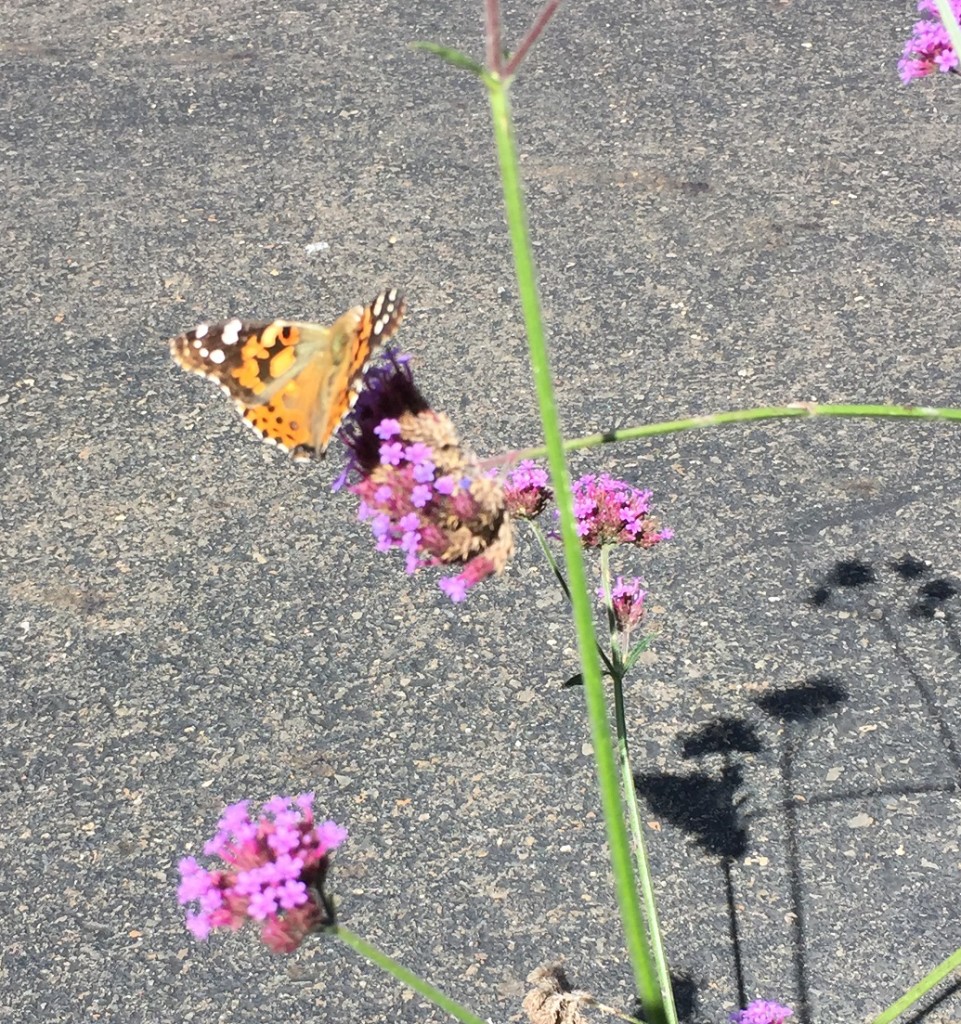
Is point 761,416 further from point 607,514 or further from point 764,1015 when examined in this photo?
point 764,1015

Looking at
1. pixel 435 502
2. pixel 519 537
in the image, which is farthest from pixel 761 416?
pixel 519 537

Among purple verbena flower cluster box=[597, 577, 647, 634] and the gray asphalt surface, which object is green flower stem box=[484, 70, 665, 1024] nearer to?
purple verbena flower cluster box=[597, 577, 647, 634]

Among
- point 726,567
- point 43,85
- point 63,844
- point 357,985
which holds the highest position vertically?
point 43,85

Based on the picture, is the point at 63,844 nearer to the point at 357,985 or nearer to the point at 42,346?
the point at 357,985

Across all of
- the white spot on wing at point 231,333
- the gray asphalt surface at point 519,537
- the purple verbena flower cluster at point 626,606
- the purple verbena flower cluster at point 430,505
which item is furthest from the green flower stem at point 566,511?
the gray asphalt surface at point 519,537

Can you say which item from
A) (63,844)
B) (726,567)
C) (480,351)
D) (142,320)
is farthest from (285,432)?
(142,320)
